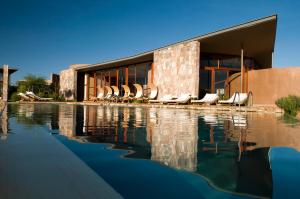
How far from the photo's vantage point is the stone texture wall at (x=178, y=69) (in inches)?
613

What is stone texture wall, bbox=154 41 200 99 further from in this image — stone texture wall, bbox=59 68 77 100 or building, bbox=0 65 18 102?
building, bbox=0 65 18 102

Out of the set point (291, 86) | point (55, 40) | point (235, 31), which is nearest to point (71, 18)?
point (55, 40)

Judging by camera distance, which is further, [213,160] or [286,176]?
[213,160]

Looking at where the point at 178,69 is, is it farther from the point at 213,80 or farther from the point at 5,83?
the point at 5,83

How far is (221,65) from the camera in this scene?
18.2m

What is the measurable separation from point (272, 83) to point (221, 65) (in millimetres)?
3722

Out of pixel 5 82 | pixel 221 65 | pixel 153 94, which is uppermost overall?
pixel 221 65

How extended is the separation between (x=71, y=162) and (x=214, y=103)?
13.1 metres

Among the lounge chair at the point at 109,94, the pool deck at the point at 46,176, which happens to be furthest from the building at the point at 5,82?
the pool deck at the point at 46,176

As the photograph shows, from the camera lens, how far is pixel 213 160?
6.36 ft

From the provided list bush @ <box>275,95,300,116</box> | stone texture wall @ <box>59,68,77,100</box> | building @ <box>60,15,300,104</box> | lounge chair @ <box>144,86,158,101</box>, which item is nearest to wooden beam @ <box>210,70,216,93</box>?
building @ <box>60,15,300,104</box>

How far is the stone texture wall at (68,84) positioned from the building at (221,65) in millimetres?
5916

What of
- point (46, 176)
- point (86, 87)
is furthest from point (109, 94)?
point (46, 176)

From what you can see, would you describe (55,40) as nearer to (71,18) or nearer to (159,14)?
(71,18)
